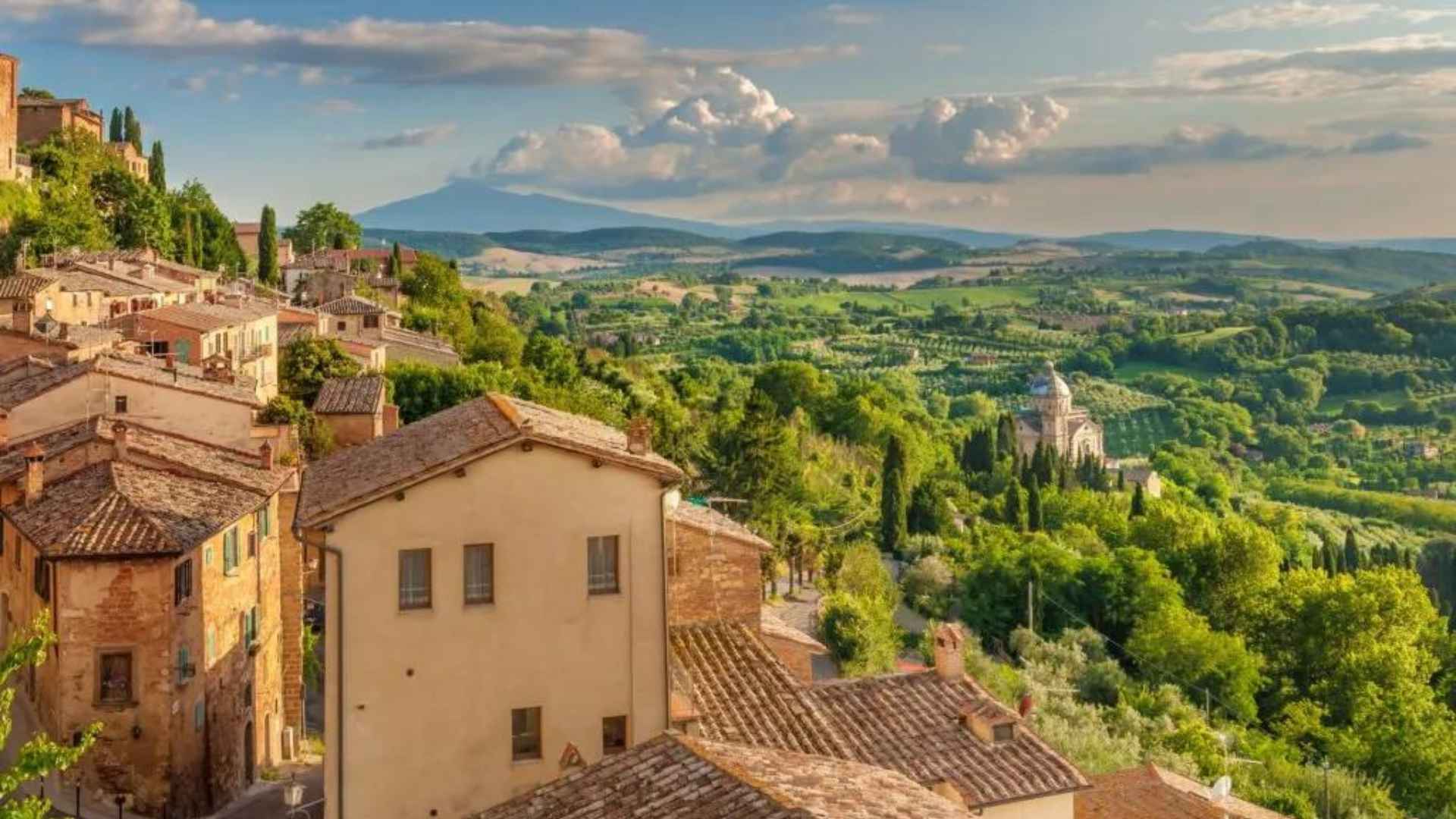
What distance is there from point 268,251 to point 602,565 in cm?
7496

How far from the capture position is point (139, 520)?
976 inches

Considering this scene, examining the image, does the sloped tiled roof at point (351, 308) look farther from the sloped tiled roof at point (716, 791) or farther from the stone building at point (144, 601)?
the sloped tiled roof at point (716, 791)

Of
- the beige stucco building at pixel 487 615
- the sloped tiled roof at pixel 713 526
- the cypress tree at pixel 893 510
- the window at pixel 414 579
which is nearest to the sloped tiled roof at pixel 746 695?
the beige stucco building at pixel 487 615

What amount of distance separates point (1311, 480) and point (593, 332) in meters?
79.9

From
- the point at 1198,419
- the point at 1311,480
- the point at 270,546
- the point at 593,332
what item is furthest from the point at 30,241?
the point at 1198,419

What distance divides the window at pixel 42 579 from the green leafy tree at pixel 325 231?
8205cm

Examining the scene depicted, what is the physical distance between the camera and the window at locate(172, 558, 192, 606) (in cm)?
2467

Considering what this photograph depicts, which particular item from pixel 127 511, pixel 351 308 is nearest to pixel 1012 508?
pixel 351 308

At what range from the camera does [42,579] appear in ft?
81.7

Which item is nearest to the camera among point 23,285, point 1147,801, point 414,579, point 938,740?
point 414,579

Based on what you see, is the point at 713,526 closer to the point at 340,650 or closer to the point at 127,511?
the point at 340,650

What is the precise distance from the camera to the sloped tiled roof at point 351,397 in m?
41.0

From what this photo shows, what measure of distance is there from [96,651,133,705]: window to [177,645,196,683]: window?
0.78m

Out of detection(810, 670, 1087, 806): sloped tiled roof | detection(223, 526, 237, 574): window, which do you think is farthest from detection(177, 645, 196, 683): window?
detection(810, 670, 1087, 806): sloped tiled roof
